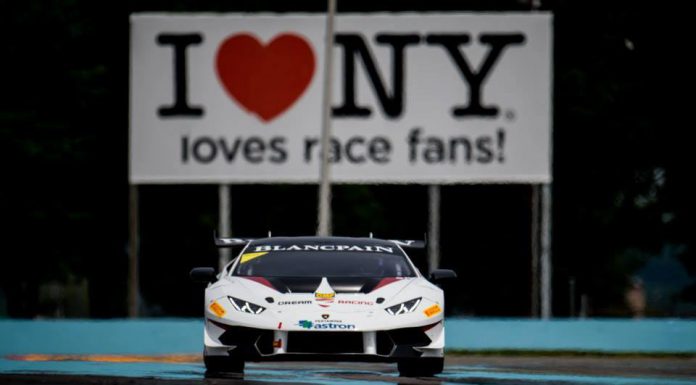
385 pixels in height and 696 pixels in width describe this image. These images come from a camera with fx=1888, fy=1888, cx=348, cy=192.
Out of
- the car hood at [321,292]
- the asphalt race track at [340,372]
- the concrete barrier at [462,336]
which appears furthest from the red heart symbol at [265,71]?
the car hood at [321,292]

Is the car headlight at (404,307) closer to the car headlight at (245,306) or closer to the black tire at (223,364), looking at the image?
the car headlight at (245,306)

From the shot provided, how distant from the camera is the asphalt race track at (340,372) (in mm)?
17078

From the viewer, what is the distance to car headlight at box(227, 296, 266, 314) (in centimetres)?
1587

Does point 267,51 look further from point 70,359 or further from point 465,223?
point 465,223

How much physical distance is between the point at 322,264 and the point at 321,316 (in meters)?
1.44

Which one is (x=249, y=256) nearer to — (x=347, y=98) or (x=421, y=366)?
(x=421, y=366)

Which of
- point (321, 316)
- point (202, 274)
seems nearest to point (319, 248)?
point (202, 274)

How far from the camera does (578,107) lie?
46750mm

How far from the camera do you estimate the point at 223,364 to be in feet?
54.4

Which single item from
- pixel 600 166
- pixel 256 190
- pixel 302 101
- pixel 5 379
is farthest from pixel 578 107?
pixel 5 379

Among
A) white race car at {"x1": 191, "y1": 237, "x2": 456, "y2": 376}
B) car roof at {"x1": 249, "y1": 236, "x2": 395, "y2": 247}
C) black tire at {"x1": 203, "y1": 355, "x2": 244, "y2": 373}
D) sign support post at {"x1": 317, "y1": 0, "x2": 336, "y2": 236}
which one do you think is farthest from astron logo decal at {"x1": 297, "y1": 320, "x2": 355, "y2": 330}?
sign support post at {"x1": 317, "y1": 0, "x2": 336, "y2": 236}

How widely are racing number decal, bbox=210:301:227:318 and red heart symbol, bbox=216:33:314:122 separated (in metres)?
16.9

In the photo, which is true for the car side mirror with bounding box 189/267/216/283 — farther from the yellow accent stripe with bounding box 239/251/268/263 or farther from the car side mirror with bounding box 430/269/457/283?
the car side mirror with bounding box 430/269/457/283

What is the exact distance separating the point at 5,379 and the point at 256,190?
1178 inches
